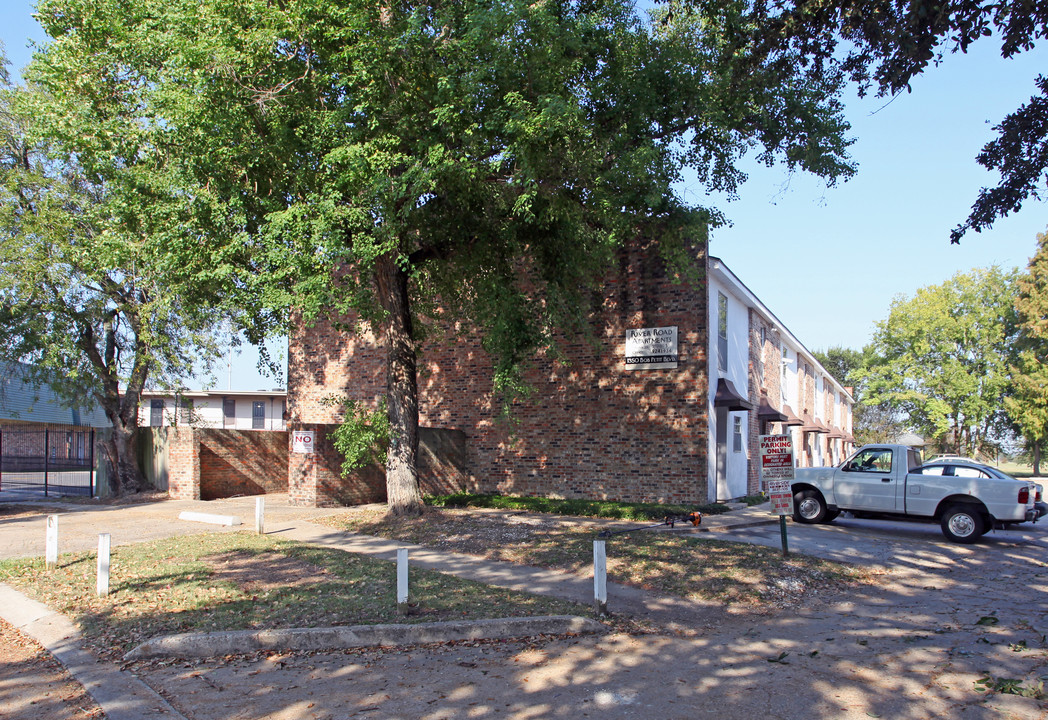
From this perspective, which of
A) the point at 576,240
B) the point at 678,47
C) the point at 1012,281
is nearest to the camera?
the point at 678,47

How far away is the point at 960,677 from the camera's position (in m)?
6.28

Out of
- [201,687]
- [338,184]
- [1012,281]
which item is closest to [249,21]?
[338,184]

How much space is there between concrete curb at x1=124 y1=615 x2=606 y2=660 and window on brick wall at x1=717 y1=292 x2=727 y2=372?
12704 mm

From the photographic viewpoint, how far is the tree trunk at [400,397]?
14.7m

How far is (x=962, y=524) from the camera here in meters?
14.0

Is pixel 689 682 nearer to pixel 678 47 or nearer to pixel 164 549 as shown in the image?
pixel 164 549

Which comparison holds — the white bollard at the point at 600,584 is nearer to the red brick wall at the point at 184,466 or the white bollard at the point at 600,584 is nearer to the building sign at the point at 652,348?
the building sign at the point at 652,348

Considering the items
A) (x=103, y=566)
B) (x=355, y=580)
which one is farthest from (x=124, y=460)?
(x=355, y=580)

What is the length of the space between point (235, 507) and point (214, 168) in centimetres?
1037

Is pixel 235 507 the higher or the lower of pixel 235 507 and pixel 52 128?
the lower

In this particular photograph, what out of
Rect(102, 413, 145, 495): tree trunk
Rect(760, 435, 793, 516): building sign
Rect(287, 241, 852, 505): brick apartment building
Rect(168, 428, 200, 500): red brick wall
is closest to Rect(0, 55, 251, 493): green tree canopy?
Rect(102, 413, 145, 495): tree trunk

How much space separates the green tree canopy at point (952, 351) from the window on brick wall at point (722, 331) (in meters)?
31.5

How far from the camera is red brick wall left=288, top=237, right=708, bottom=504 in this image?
17.5 metres

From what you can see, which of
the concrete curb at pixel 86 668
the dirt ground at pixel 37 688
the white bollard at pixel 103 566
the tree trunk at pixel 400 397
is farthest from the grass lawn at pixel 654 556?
the dirt ground at pixel 37 688
